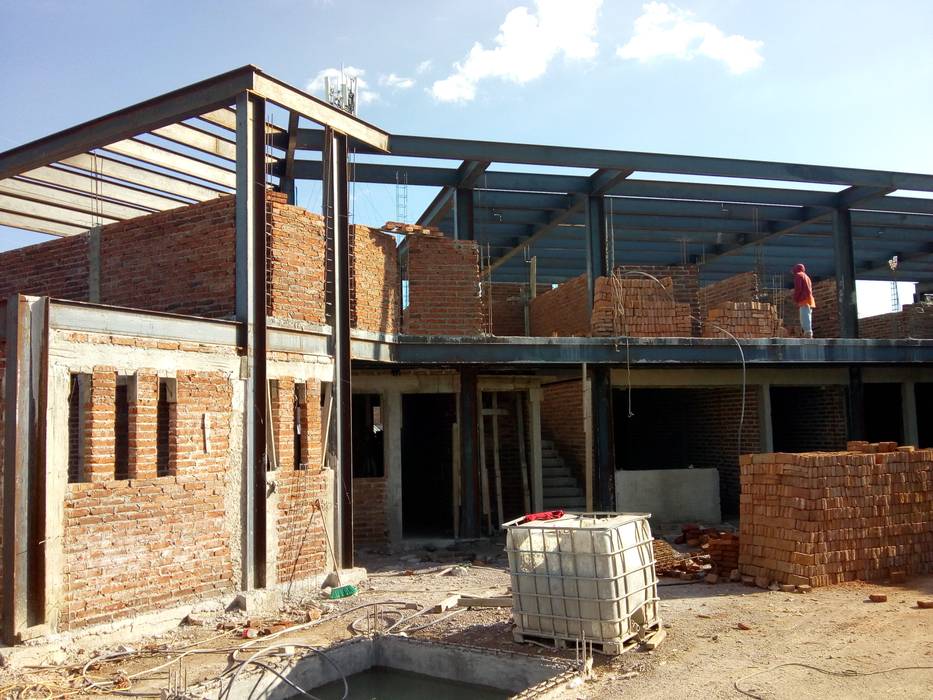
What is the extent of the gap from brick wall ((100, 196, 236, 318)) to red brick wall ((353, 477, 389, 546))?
4.63 m

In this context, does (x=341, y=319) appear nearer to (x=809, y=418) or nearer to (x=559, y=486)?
(x=559, y=486)

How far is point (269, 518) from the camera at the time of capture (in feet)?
30.0

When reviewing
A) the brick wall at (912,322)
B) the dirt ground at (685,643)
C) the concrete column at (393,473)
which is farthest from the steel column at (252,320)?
the brick wall at (912,322)

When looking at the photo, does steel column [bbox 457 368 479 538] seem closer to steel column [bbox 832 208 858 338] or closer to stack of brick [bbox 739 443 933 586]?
stack of brick [bbox 739 443 933 586]

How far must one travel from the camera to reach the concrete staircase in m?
15.5

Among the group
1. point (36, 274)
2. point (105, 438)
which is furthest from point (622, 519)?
point (36, 274)

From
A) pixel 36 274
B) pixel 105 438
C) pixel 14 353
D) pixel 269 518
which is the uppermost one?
pixel 36 274

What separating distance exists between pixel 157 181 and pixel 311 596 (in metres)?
7.42

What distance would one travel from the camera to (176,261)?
31.4 feet

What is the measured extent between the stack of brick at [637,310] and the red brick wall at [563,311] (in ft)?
4.08

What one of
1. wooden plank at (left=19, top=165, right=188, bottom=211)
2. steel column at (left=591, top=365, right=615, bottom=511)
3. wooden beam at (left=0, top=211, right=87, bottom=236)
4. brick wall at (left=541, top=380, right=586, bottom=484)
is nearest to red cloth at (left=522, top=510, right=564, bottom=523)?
→ steel column at (left=591, top=365, right=615, bottom=511)

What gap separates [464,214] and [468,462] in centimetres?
447

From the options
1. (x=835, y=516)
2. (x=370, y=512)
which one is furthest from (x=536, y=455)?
(x=835, y=516)

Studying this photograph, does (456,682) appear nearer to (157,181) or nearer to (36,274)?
(36,274)
